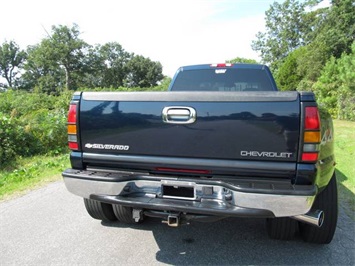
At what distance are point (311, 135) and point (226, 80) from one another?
2394 mm

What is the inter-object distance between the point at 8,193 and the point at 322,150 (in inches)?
189

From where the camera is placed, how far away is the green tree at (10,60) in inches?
2739

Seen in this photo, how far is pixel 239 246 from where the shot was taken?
2.94 m

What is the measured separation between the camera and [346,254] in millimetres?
2762

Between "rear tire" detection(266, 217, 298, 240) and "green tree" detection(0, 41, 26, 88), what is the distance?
79879 millimetres

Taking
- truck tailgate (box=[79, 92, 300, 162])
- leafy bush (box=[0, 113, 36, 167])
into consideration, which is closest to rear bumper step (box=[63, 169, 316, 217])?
truck tailgate (box=[79, 92, 300, 162])

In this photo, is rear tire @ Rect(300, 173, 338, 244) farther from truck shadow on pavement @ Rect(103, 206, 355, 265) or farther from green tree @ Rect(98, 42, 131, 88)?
green tree @ Rect(98, 42, 131, 88)

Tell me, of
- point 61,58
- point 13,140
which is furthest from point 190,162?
point 61,58

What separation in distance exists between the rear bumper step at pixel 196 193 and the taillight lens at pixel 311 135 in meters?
0.25

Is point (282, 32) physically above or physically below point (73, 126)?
above

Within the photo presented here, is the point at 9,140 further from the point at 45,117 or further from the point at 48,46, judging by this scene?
the point at 48,46

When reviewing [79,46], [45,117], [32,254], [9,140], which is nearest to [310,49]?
[45,117]

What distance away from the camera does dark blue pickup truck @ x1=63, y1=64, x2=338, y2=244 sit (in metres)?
2.23

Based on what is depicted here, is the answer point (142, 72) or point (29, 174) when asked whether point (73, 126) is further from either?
point (142, 72)
